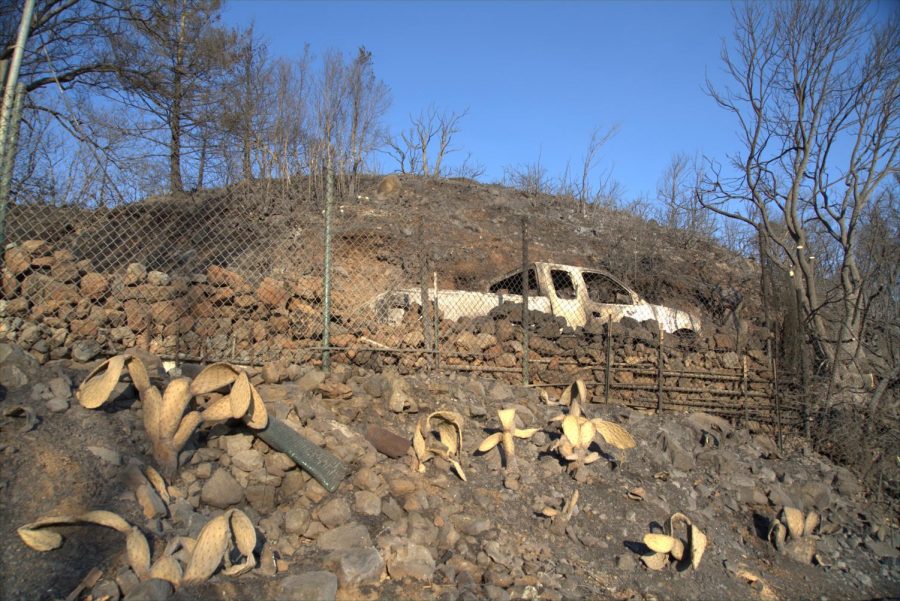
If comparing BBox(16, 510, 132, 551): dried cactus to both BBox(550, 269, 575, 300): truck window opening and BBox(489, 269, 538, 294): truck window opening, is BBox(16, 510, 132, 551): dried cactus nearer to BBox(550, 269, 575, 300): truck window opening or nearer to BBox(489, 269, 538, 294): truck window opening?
BBox(489, 269, 538, 294): truck window opening

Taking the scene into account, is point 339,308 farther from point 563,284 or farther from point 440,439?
point 563,284

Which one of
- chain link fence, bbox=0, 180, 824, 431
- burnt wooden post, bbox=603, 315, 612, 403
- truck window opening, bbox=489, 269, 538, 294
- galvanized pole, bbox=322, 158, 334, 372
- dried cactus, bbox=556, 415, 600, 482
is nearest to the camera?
chain link fence, bbox=0, 180, 824, 431

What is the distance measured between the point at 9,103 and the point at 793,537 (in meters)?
6.47

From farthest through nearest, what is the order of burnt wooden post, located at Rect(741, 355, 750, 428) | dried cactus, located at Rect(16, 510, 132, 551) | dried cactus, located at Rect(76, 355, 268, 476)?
burnt wooden post, located at Rect(741, 355, 750, 428), dried cactus, located at Rect(76, 355, 268, 476), dried cactus, located at Rect(16, 510, 132, 551)

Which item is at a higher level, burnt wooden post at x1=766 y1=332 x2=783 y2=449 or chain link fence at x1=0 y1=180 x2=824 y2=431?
chain link fence at x1=0 y1=180 x2=824 y2=431

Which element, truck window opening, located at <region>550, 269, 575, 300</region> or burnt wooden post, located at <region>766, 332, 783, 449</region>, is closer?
burnt wooden post, located at <region>766, 332, 783, 449</region>

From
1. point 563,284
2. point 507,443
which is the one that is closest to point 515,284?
point 563,284

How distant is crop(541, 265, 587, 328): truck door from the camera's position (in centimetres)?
864

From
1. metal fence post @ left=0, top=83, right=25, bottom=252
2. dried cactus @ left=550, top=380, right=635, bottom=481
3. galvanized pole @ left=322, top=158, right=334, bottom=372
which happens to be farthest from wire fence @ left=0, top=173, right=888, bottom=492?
dried cactus @ left=550, top=380, right=635, bottom=481

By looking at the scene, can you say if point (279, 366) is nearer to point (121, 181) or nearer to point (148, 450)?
point (148, 450)

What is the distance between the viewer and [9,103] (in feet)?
12.8

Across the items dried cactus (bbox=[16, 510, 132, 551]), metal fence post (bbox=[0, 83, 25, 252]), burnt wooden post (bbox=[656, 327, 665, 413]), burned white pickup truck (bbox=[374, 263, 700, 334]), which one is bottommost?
dried cactus (bbox=[16, 510, 132, 551])

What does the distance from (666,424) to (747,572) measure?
6.95 ft

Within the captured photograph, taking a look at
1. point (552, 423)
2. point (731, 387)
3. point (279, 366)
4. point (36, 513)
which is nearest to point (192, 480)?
point (36, 513)
